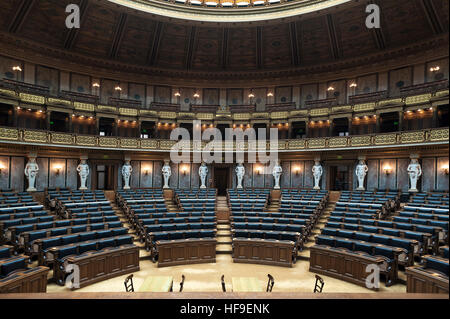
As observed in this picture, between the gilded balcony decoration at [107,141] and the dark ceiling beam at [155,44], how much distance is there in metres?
8.15

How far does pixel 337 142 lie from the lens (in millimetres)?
18766

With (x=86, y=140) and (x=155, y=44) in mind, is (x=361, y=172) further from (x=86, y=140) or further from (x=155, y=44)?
(x=86, y=140)

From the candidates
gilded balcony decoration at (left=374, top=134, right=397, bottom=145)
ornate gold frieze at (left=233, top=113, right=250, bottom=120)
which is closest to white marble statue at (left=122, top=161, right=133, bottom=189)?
ornate gold frieze at (left=233, top=113, right=250, bottom=120)

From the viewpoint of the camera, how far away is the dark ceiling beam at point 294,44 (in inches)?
824

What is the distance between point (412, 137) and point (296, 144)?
24.1 ft

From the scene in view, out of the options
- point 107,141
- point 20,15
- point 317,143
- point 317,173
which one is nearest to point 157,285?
point 107,141

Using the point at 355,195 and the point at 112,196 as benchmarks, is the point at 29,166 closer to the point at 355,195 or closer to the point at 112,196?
the point at 112,196

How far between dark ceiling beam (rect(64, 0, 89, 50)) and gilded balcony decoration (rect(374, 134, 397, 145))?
21.8 m

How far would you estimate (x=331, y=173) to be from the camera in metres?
20.2

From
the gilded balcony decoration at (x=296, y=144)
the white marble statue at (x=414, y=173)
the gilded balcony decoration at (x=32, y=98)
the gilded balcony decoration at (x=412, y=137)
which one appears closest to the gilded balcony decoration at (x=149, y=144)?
the gilded balcony decoration at (x=32, y=98)

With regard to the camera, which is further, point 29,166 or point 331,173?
point 331,173
